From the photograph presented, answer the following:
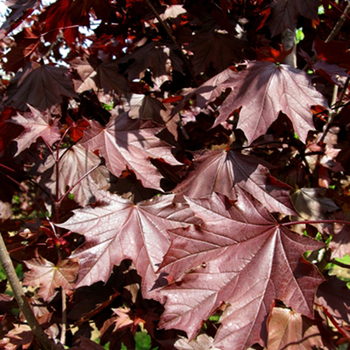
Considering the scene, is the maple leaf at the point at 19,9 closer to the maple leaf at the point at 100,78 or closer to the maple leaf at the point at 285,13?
the maple leaf at the point at 100,78

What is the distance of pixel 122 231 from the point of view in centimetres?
133

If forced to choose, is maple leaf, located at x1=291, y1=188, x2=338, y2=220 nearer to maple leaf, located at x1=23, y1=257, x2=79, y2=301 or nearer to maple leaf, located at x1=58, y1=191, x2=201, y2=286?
maple leaf, located at x1=58, y1=191, x2=201, y2=286

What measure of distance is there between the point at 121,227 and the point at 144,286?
0.27m

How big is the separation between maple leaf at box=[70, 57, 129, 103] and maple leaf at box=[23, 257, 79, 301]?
3.29ft

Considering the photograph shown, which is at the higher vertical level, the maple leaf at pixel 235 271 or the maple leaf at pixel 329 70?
the maple leaf at pixel 329 70

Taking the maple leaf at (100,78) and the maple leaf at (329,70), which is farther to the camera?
the maple leaf at (100,78)

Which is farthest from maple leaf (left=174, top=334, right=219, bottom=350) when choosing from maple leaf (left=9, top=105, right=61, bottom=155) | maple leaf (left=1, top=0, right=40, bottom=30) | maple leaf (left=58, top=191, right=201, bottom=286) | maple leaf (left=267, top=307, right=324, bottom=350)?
maple leaf (left=1, top=0, right=40, bottom=30)

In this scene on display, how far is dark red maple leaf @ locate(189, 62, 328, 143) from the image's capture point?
4.35 ft

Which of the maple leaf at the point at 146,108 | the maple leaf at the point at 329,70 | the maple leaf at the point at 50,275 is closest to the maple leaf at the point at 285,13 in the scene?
the maple leaf at the point at 329,70

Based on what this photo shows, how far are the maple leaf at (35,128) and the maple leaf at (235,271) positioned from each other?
0.74 metres

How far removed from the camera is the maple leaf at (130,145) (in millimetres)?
1451

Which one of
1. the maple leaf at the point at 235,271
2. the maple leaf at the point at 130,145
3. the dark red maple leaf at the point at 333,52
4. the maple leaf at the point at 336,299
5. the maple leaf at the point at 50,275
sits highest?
the dark red maple leaf at the point at 333,52

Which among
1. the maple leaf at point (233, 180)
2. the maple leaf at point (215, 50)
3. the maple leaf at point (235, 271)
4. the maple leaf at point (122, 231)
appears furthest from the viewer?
the maple leaf at point (215, 50)

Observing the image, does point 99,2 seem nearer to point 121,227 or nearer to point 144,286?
point 121,227
